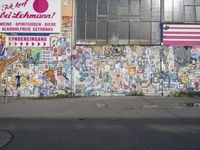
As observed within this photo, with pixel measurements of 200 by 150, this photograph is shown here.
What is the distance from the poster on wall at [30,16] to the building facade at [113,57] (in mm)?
516

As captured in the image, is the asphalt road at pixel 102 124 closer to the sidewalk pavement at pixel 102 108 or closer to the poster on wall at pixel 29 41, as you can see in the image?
the sidewalk pavement at pixel 102 108

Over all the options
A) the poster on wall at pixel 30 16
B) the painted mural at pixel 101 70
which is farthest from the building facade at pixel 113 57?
the poster on wall at pixel 30 16

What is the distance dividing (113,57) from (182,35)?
3954mm

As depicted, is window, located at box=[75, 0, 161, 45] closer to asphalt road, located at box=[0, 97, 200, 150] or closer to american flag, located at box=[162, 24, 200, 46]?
american flag, located at box=[162, 24, 200, 46]

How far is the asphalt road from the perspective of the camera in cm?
1070

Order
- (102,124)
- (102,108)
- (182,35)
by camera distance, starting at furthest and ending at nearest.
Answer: (182,35) → (102,108) → (102,124)

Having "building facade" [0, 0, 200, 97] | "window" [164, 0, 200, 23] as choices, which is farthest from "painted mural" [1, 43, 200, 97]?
"window" [164, 0, 200, 23]

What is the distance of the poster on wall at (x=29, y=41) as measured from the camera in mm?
24500

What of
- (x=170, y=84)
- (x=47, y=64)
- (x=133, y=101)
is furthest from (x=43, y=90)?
(x=170, y=84)

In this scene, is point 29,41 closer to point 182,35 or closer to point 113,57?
point 113,57

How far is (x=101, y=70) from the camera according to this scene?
81.0ft

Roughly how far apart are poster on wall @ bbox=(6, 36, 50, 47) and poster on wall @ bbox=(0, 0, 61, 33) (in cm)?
33

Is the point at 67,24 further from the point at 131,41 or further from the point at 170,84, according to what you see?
the point at 170,84

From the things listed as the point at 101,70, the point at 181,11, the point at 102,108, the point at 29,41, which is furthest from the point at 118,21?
the point at 102,108
